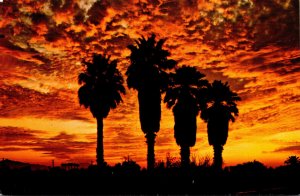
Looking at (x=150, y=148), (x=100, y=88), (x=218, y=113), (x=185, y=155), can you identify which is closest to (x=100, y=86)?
(x=100, y=88)

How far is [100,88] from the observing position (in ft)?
133

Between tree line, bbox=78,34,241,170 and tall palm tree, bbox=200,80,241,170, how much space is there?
282 centimetres

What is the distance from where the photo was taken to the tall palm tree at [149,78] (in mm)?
36594

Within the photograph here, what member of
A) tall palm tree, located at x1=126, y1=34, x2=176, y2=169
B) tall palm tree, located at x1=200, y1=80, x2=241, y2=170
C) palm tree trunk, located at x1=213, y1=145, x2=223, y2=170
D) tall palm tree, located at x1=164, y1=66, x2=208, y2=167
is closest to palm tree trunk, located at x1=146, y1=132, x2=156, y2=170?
tall palm tree, located at x1=126, y1=34, x2=176, y2=169

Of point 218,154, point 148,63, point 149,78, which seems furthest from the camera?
point 218,154

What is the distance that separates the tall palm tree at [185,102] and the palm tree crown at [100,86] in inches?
194

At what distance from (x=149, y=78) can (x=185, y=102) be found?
19.2 ft

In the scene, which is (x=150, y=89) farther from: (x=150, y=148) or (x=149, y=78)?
(x=150, y=148)

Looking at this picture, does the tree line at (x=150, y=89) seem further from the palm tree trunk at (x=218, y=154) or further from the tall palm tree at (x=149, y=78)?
the palm tree trunk at (x=218, y=154)

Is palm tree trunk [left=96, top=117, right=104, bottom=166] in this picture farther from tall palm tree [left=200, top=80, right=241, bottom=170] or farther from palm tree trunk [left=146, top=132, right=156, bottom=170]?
tall palm tree [left=200, top=80, right=241, bottom=170]

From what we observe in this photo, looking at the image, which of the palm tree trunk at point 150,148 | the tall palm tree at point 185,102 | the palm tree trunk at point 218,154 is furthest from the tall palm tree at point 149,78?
the palm tree trunk at point 218,154

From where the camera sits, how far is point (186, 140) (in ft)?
132

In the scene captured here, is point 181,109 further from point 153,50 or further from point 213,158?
point 213,158

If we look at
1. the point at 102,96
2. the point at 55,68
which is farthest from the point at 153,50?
the point at 55,68
